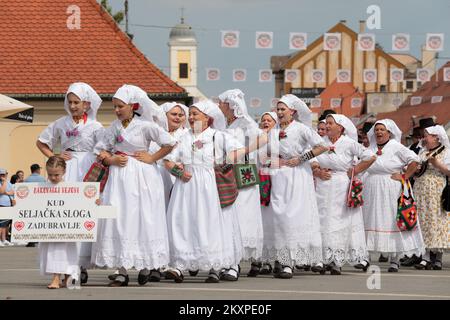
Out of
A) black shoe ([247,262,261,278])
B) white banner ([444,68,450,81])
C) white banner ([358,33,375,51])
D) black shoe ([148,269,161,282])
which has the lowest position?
black shoe ([148,269,161,282])

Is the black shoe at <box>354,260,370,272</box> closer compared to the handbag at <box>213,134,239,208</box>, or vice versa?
the handbag at <box>213,134,239,208</box>

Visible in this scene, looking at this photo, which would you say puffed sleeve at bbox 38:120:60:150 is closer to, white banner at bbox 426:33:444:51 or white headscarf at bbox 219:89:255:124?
A: white headscarf at bbox 219:89:255:124

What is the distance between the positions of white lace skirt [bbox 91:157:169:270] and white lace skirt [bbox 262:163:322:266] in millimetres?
2598

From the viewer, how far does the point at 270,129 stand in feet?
57.3

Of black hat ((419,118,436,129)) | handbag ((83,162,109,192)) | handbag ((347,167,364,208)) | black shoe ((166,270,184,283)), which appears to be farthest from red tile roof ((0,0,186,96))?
handbag ((83,162,109,192))

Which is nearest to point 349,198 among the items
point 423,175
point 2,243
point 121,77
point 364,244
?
point 364,244

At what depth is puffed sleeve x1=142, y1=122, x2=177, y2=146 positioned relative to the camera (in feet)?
48.6

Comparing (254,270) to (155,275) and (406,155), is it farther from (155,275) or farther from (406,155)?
(406,155)

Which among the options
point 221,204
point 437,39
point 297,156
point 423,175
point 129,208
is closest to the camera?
point 129,208

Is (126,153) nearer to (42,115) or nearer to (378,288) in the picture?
(378,288)

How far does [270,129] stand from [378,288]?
3221 millimetres

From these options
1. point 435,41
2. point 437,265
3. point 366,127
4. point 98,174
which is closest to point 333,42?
point 435,41

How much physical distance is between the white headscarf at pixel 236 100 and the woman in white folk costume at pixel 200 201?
0.99 metres

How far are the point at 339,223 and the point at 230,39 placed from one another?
12.2m
